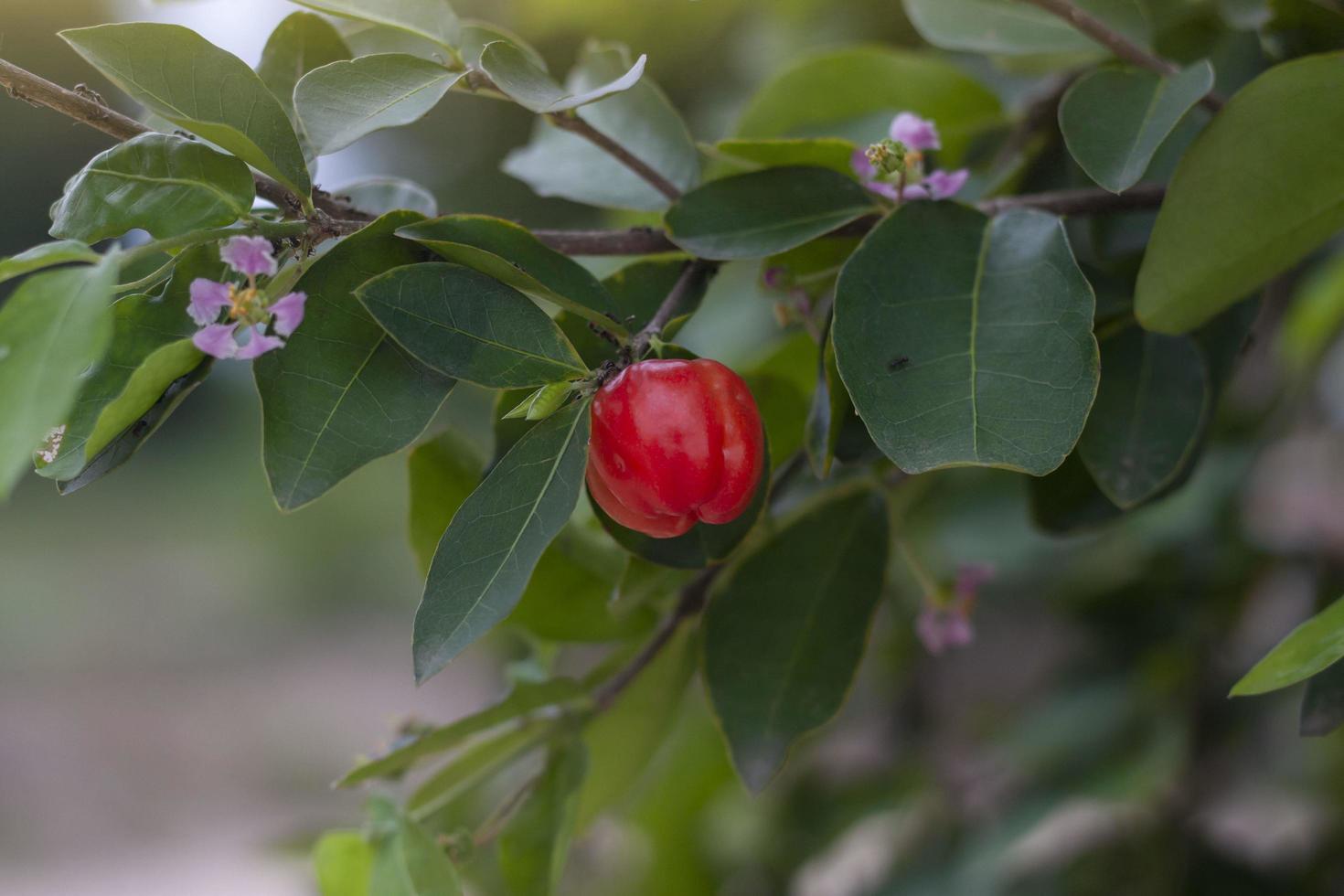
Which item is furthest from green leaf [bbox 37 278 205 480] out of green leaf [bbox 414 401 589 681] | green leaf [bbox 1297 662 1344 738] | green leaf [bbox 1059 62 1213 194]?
green leaf [bbox 1297 662 1344 738]

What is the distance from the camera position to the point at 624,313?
48 cm

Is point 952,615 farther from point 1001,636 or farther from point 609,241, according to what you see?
point 1001,636

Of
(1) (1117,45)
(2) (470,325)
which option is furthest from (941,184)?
(2) (470,325)

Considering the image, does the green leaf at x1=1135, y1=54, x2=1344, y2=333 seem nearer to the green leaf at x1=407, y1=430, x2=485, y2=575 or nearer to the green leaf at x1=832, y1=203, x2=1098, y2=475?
the green leaf at x1=832, y1=203, x2=1098, y2=475

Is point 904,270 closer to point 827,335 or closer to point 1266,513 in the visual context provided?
point 827,335

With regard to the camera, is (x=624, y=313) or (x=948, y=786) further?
(x=948, y=786)

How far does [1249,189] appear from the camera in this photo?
1.45ft

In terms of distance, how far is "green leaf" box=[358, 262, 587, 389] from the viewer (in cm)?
38

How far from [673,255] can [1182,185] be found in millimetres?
206

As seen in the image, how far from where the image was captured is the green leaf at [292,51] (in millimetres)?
486

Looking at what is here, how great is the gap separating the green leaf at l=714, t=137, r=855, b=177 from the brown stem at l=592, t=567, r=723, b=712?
20 cm

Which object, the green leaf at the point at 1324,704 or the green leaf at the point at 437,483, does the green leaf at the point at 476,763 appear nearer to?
the green leaf at the point at 437,483

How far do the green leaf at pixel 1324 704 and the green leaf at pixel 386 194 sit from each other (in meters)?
0.43

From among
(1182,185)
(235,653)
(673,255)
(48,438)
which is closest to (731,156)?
(673,255)
